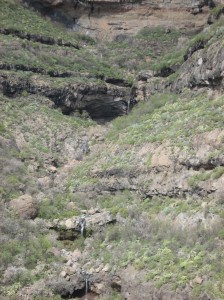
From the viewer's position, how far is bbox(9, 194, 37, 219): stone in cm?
2670

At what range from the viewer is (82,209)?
2845 cm

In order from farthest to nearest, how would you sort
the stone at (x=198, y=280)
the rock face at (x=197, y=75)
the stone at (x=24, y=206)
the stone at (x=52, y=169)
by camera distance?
the stone at (x=52, y=169) < the rock face at (x=197, y=75) < the stone at (x=24, y=206) < the stone at (x=198, y=280)

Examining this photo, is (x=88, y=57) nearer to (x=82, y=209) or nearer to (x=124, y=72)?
(x=124, y=72)

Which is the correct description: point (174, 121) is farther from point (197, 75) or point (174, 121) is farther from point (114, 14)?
point (114, 14)

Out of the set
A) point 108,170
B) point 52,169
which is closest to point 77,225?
point 108,170

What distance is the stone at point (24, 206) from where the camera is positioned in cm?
2670

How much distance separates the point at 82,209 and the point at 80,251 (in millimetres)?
3135

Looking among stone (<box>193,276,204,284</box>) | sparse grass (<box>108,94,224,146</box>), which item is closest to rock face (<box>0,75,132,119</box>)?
sparse grass (<box>108,94,224,146</box>)

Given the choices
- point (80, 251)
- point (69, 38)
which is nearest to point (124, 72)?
point (69, 38)

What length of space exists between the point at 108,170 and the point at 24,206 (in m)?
6.17

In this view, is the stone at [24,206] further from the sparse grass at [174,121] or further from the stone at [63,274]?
the sparse grass at [174,121]

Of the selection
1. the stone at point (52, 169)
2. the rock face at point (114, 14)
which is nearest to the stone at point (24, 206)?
the stone at point (52, 169)

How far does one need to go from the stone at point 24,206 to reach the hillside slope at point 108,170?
0.06 meters

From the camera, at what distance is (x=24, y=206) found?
27.0 m
